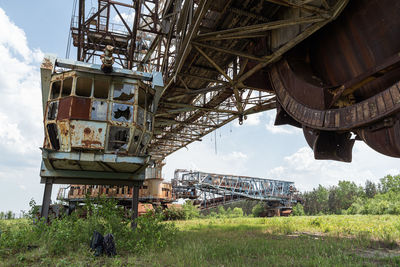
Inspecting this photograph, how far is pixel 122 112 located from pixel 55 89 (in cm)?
265

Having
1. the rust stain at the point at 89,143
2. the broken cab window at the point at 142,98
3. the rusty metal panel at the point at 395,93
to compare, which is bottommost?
the rust stain at the point at 89,143

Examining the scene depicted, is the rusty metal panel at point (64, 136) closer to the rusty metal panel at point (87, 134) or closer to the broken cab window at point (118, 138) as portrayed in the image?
the rusty metal panel at point (87, 134)

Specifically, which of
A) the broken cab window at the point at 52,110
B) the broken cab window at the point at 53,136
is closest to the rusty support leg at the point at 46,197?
the broken cab window at the point at 53,136

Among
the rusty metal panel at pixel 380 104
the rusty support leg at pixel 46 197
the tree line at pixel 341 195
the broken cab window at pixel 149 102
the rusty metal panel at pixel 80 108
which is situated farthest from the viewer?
the tree line at pixel 341 195

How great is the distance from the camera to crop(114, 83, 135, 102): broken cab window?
29.0 ft

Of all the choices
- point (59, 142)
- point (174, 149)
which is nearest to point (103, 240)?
point (59, 142)

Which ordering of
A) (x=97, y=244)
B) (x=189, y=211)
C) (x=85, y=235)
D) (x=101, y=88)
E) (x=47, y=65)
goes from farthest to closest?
(x=189, y=211)
(x=101, y=88)
(x=47, y=65)
(x=85, y=235)
(x=97, y=244)

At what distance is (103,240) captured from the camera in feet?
20.4

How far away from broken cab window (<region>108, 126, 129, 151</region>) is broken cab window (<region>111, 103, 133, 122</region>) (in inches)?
12.0

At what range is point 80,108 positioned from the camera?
8.30 metres

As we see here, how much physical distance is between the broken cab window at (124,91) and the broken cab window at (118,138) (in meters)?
1.05

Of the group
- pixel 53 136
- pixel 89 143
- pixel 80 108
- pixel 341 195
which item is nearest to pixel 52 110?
pixel 53 136

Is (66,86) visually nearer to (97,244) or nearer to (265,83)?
(97,244)

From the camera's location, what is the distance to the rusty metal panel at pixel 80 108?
8219 mm
